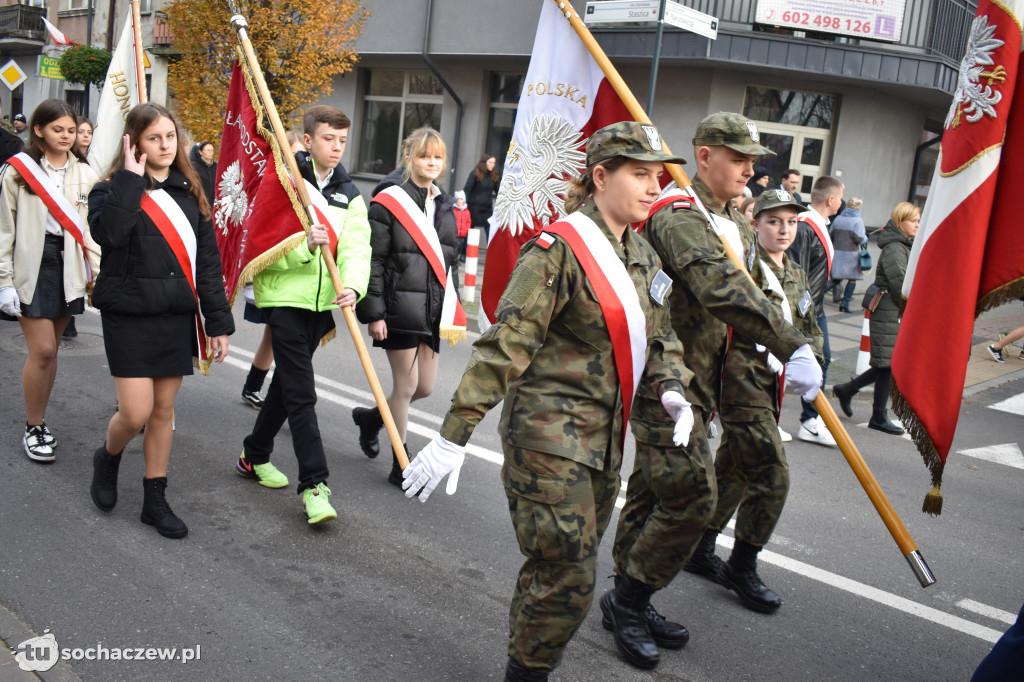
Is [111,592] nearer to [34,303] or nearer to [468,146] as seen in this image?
[34,303]

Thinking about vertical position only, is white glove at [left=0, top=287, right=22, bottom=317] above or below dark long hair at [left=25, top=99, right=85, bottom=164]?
below

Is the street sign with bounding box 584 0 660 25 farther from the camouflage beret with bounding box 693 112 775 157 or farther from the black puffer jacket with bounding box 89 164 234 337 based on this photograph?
the black puffer jacket with bounding box 89 164 234 337

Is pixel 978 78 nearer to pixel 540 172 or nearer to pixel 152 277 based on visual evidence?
pixel 540 172

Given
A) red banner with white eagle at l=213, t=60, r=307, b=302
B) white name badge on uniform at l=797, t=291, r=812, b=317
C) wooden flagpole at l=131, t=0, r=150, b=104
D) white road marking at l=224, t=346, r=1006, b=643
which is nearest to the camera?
white road marking at l=224, t=346, r=1006, b=643

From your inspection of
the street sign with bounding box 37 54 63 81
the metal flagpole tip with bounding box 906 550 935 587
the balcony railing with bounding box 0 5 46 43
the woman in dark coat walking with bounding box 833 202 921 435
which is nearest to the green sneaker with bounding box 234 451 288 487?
the metal flagpole tip with bounding box 906 550 935 587

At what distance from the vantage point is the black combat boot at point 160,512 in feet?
14.0

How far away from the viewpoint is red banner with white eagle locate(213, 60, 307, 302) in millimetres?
4703

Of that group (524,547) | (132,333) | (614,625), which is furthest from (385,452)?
(524,547)

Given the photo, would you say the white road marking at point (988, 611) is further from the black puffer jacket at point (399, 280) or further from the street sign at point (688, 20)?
the street sign at point (688, 20)

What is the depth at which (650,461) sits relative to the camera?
3424mm

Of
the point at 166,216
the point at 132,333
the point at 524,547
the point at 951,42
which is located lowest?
the point at 524,547

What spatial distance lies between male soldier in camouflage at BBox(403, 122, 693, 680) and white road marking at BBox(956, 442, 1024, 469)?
5.18 m

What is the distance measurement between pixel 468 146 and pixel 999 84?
16.5 meters

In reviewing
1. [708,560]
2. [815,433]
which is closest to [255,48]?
[815,433]
